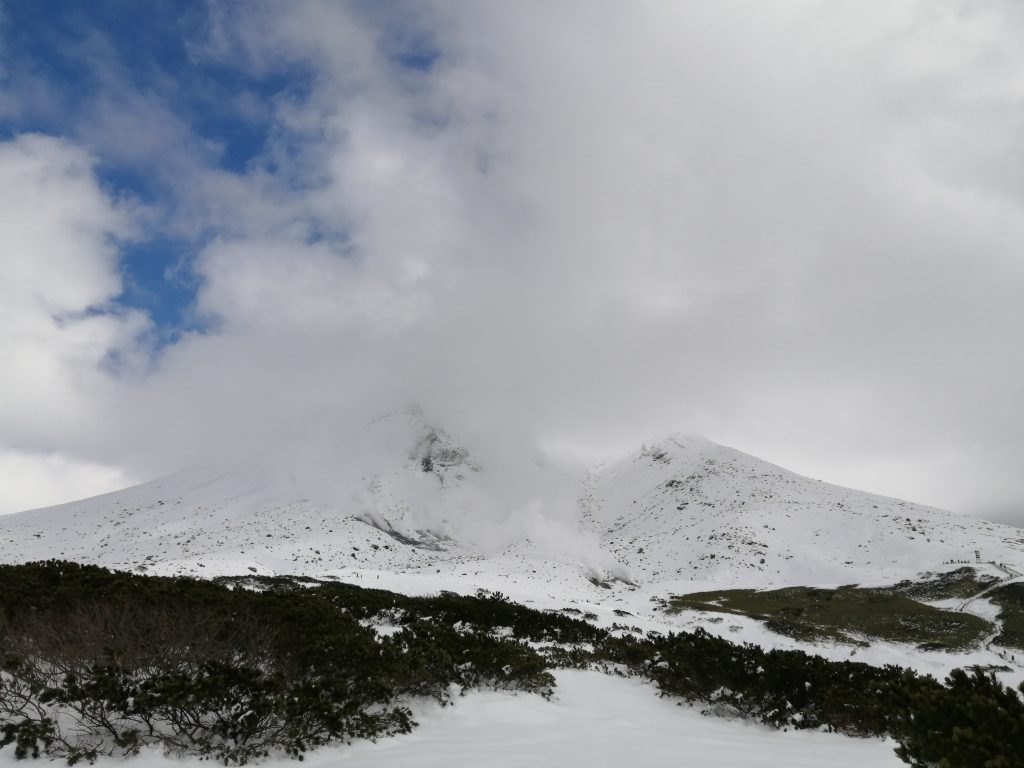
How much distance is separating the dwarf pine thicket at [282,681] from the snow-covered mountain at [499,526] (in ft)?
60.0

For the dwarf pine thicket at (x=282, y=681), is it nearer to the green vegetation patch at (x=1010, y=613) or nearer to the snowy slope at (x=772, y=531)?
the green vegetation patch at (x=1010, y=613)

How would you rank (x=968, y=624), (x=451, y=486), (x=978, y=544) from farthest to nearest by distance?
1. (x=451, y=486)
2. (x=978, y=544)
3. (x=968, y=624)

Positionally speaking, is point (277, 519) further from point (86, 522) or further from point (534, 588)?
point (534, 588)

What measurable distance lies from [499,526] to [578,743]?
72163mm

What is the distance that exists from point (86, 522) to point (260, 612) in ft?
236

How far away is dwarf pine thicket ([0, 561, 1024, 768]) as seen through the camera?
17.2 ft

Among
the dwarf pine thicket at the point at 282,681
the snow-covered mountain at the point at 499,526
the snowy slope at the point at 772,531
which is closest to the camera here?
the dwarf pine thicket at the point at 282,681

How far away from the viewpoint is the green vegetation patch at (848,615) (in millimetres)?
26391

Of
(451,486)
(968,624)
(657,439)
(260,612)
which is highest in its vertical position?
(657,439)

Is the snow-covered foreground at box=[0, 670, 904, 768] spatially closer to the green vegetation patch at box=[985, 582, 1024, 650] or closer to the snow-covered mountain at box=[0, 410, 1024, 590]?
the snow-covered mountain at box=[0, 410, 1024, 590]

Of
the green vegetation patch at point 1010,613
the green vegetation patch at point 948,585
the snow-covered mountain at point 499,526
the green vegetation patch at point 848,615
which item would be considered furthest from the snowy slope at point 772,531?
the green vegetation patch at point 1010,613

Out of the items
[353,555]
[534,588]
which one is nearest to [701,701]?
[534,588]

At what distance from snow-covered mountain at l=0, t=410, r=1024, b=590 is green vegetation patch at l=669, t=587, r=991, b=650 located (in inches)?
273

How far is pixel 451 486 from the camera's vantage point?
91125 mm
